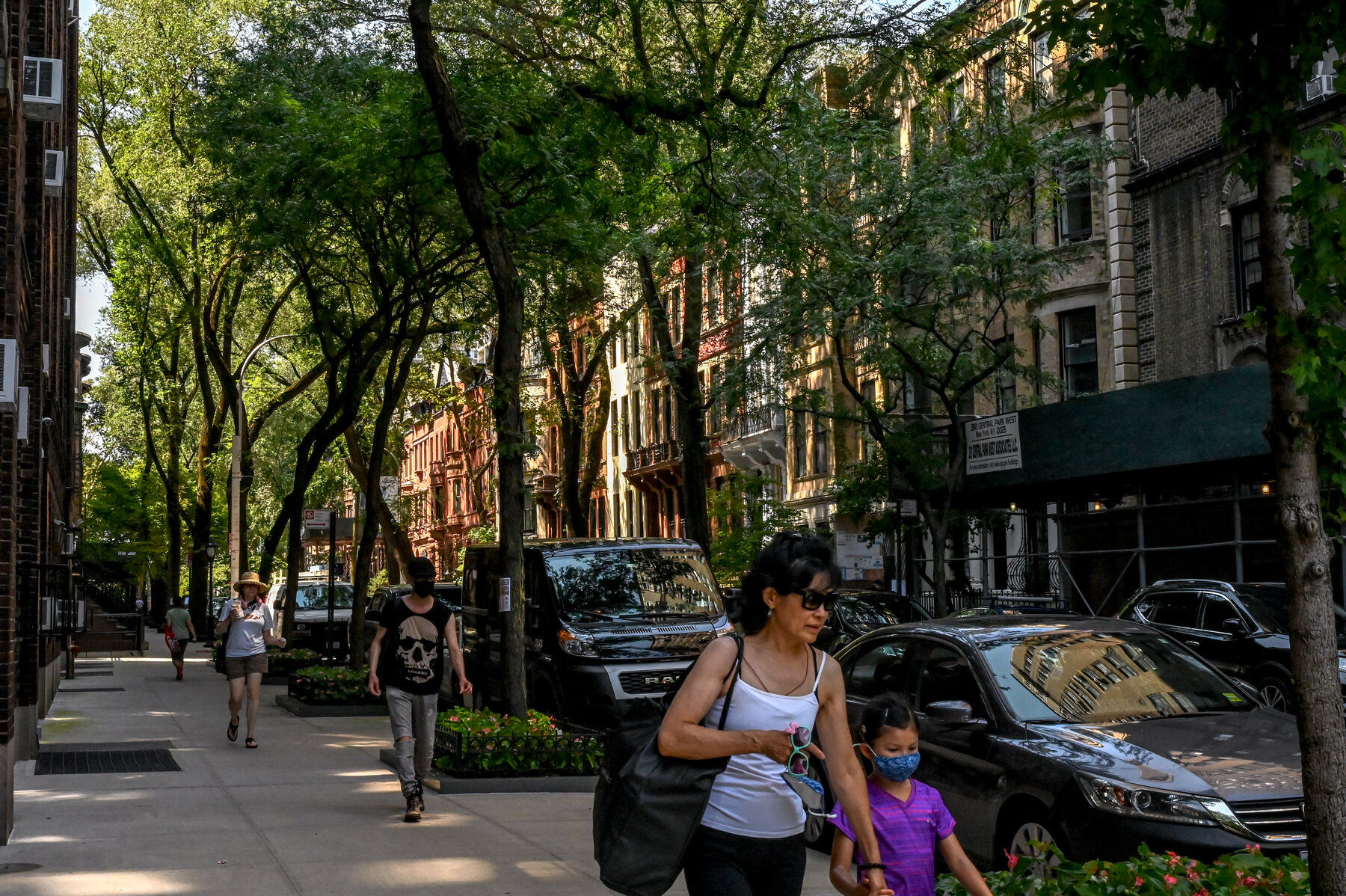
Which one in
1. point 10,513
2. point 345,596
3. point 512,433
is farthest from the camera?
point 345,596

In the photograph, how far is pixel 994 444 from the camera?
26875 mm

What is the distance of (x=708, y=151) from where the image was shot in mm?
15484

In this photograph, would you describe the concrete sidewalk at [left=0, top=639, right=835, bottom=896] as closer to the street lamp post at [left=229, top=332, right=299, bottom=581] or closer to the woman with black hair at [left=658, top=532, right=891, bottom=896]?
the woman with black hair at [left=658, top=532, right=891, bottom=896]

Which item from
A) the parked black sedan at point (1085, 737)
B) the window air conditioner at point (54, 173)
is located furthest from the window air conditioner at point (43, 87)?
the parked black sedan at point (1085, 737)

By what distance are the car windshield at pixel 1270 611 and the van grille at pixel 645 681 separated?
24.9ft

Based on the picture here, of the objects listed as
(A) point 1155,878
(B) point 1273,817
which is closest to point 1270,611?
(B) point 1273,817

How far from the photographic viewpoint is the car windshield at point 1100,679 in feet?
27.9

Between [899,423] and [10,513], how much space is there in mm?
20669

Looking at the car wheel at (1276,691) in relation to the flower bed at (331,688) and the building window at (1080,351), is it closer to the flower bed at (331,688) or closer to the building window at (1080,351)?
the flower bed at (331,688)

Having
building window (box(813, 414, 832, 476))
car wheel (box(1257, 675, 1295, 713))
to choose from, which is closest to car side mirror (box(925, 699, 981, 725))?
car wheel (box(1257, 675, 1295, 713))

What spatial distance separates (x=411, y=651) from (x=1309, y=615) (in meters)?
7.04

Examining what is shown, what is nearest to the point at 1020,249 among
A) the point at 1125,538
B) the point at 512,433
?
the point at 1125,538

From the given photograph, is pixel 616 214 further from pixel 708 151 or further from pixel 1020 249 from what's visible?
pixel 1020 249

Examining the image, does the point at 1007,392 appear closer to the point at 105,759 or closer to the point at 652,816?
the point at 105,759
